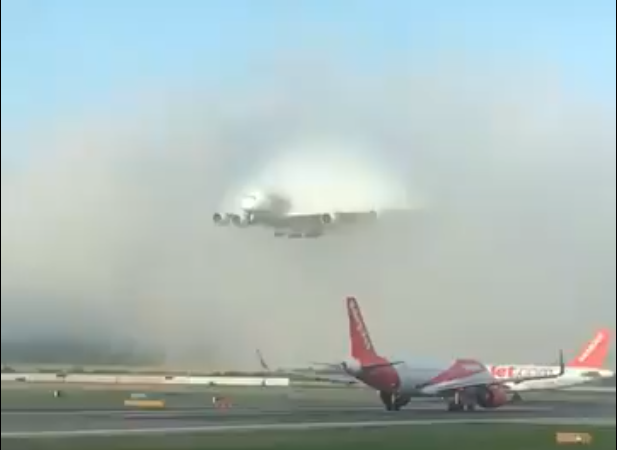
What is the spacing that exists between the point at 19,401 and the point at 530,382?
116ft

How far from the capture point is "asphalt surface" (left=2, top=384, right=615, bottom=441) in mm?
36188

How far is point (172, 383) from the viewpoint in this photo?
5938 cm

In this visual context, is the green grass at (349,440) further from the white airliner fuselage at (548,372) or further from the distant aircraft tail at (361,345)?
the white airliner fuselage at (548,372)

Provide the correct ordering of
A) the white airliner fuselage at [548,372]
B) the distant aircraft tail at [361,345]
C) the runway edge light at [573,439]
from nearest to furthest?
the runway edge light at [573,439] → the distant aircraft tail at [361,345] → the white airliner fuselage at [548,372]

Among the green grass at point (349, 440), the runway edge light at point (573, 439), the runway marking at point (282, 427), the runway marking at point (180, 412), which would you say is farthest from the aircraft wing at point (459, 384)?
the runway edge light at point (573, 439)

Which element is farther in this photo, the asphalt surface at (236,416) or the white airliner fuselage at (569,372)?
the white airliner fuselage at (569,372)

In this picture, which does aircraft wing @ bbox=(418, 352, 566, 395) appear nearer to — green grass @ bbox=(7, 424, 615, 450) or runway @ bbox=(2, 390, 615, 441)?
runway @ bbox=(2, 390, 615, 441)

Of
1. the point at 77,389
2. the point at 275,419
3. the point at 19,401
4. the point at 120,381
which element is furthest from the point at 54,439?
the point at 77,389

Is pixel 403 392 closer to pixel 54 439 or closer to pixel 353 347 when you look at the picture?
pixel 353 347

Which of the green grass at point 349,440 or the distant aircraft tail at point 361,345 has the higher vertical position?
the distant aircraft tail at point 361,345

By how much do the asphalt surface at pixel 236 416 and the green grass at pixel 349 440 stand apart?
232cm

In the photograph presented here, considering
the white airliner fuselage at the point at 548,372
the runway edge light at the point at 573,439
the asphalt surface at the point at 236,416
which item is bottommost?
the runway edge light at the point at 573,439

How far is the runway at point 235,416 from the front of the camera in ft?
119

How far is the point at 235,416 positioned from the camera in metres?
44.7
